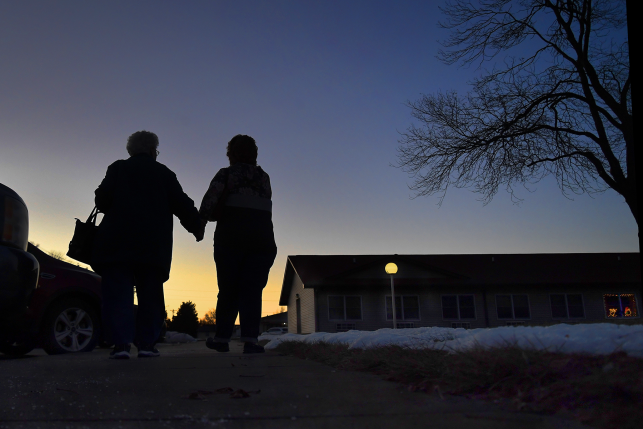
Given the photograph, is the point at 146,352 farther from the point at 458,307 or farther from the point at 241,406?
the point at 458,307

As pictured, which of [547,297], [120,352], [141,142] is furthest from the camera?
[547,297]

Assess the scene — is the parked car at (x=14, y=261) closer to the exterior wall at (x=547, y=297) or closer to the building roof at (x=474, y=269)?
the building roof at (x=474, y=269)

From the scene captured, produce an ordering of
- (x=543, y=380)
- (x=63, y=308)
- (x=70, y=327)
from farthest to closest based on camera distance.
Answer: (x=70, y=327), (x=63, y=308), (x=543, y=380)

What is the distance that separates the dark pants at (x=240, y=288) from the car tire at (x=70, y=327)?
5.88 feet

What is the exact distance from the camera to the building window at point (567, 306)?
85.4 ft

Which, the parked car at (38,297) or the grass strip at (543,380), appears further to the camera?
the parked car at (38,297)

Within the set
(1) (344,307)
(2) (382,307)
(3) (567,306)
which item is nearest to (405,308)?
(2) (382,307)

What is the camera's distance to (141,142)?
179 inches

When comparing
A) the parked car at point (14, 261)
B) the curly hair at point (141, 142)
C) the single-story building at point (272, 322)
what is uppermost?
the curly hair at point (141, 142)

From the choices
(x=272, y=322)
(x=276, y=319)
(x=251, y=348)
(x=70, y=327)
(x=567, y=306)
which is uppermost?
(x=567, y=306)

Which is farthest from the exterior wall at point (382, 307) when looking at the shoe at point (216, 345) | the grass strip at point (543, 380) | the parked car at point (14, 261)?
the grass strip at point (543, 380)

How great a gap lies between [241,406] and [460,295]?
26040 mm

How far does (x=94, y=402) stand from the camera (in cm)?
151

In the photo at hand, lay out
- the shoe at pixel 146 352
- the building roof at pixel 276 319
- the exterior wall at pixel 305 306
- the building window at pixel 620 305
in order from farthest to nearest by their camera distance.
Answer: the building roof at pixel 276 319 < the building window at pixel 620 305 < the exterior wall at pixel 305 306 < the shoe at pixel 146 352
